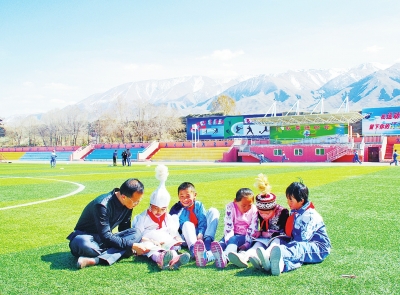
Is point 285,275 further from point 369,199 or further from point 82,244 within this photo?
point 369,199

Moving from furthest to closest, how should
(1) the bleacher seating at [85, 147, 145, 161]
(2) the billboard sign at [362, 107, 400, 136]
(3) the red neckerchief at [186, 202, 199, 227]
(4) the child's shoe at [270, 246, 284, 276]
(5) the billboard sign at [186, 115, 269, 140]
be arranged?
(5) the billboard sign at [186, 115, 269, 140]
(1) the bleacher seating at [85, 147, 145, 161]
(2) the billboard sign at [362, 107, 400, 136]
(3) the red neckerchief at [186, 202, 199, 227]
(4) the child's shoe at [270, 246, 284, 276]

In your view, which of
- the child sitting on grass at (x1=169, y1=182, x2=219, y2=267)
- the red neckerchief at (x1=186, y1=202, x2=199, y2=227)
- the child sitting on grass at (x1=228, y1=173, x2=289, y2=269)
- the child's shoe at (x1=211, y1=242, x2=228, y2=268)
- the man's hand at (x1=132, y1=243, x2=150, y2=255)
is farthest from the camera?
the red neckerchief at (x1=186, y1=202, x2=199, y2=227)

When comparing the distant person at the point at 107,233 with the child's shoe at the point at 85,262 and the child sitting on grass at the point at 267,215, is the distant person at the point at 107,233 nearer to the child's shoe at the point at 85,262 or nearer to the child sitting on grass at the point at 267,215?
the child's shoe at the point at 85,262

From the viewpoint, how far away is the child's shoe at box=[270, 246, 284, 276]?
502 centimetres

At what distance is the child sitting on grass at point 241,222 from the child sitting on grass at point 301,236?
22.1 inches

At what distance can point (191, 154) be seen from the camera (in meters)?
57.7

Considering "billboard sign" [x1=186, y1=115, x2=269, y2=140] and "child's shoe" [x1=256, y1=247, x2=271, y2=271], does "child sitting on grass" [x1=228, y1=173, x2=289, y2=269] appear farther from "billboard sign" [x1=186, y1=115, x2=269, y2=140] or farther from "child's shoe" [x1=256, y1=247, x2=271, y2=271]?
"billboard sign" [x1=186, y1=115, x2=269, y2=140]

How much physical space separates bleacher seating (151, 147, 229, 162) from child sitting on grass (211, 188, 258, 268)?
46303 millimetres

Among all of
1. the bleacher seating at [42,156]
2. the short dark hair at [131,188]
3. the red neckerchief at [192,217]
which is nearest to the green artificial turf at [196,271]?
the short dark hair at [131,188]

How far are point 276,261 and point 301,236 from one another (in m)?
0.77

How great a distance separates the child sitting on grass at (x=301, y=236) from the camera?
5.25 meters

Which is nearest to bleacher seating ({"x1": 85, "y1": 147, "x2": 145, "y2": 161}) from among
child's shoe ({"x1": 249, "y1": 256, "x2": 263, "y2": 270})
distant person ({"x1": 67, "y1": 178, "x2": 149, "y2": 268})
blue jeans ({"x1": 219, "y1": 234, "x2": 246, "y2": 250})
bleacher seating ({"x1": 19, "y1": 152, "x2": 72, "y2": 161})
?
bleacher seating ({"x1": 19, "y1": 152, "x2": 72, "y2": 161})

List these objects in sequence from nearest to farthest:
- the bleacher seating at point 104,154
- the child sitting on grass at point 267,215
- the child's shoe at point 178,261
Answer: the child's shoe at point 178,261 < the child sitting on grass at point 267,215 < the bleacher seating at point 104,154

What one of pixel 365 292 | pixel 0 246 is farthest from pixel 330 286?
pixel 0 246
